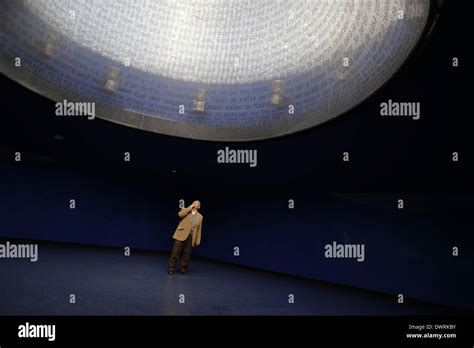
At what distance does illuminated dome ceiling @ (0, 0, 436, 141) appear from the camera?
5.14 meters

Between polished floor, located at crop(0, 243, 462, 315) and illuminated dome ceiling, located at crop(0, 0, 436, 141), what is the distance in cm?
253

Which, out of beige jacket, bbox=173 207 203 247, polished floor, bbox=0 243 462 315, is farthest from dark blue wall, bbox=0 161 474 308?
beige jacket, bbox=173 207 203 247

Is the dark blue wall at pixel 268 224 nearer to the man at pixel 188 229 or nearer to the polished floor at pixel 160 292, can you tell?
the polished floor at pixel 160 292

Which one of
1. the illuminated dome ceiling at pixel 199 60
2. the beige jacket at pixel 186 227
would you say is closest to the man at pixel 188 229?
the beige jacket at pixel 186 227

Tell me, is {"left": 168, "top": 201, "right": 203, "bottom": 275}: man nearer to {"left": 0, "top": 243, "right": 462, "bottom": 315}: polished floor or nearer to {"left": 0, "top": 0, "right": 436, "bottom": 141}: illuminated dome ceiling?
{"left": 0, "top": 243, "right": 462, "bottom": 315}: polished floor

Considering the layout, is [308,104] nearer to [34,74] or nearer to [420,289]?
[420,289]

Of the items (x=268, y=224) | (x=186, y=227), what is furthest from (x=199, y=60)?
(x=268, y=224)

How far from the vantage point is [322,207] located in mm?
7109

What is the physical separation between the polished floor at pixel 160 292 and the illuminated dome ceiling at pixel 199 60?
253 cm

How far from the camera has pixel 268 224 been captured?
27.0ft

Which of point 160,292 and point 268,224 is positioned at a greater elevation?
point 268,224

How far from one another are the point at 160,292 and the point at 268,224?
3.26 m

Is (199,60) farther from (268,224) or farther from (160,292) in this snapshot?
(268,224)

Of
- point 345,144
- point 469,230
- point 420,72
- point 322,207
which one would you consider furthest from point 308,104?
point 469,230
